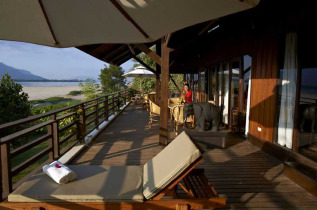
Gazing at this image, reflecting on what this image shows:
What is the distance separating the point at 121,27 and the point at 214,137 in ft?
10.8

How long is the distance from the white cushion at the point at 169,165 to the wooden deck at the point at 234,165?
0.85 metres

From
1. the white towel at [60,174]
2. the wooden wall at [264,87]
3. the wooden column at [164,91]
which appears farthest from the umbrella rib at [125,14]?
the wooden wall at [264,87]

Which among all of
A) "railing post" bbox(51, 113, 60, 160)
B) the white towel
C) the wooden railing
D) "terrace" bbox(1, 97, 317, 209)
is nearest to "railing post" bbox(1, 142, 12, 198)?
the wooden railing

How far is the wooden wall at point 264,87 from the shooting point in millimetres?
4113

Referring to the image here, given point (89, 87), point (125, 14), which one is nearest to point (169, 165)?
point (125, 14)

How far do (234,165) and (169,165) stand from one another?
1888 millimetres

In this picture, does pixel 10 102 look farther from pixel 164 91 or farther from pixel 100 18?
pixel 100 18

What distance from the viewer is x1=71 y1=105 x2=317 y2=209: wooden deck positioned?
101 inches

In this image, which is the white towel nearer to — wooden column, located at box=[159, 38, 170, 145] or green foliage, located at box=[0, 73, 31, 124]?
wooden column, located at box=[159, 38, 170, 145]

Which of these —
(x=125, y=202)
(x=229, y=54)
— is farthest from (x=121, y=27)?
(x=229, y=54)

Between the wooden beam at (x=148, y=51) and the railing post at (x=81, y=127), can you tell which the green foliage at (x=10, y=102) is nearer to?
the railing post at (x=81, y=127)

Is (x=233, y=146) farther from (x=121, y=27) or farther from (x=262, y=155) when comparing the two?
(x=121, y=27)

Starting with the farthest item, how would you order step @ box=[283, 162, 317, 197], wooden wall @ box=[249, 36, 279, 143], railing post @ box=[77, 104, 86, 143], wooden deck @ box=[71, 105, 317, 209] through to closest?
1. railing post @ box=[77, 104, 86, 143]
2. wooden wall @ box=[249, 36, 279, 143]
3. step @ box=[283, 162, 317, 197]
4. wooden deck @ box=[71, 105, 317, 209]

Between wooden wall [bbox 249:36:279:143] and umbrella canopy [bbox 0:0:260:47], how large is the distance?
3135 mm
